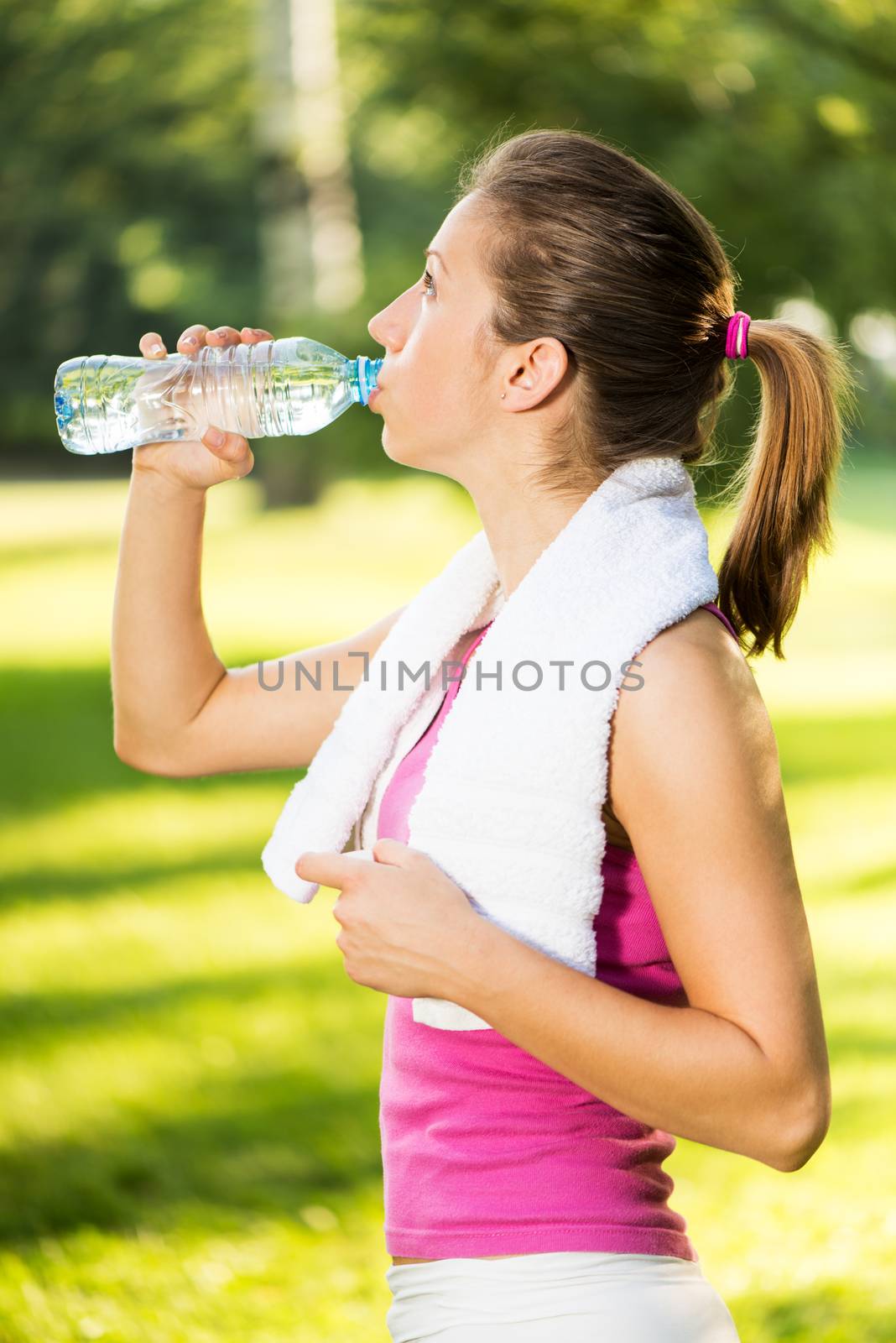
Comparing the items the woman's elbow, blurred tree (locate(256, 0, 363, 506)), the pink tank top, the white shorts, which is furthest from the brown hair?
blurred tree (locate(256, 0, 363, 506))

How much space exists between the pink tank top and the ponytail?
0.24m

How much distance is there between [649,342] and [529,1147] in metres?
0.86

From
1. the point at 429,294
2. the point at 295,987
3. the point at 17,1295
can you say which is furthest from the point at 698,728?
the point at 295,987

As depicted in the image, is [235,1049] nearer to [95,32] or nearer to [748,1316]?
[748,1316]

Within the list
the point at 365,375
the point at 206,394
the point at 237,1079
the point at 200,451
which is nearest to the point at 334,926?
the point at 237,1079

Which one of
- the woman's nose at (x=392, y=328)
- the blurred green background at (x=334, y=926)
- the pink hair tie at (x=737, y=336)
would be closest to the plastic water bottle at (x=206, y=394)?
the woman's nose at (x=392, y=328)

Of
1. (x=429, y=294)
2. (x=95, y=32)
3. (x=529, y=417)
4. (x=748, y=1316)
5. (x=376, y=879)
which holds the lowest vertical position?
(x=748, y=1316)

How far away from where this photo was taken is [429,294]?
1.66 metres

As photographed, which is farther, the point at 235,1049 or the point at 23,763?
the point at 23,763

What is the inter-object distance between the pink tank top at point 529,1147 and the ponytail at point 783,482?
0.79 ft

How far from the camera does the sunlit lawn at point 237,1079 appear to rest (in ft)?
9.94

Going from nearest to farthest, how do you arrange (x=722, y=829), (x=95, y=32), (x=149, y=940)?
Result: (x=722, y=829), (x=149, y=940), (x=95, y=32)

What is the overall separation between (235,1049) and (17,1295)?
1.38 metres

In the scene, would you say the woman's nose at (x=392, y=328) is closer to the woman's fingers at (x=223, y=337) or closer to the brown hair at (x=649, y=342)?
the brown hair at (x=649, y=342)
